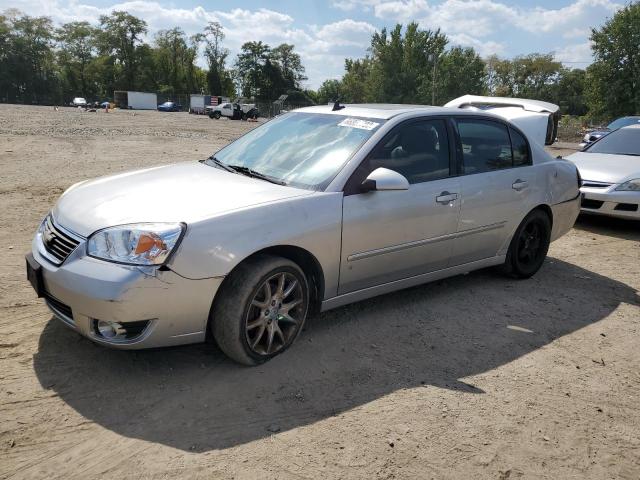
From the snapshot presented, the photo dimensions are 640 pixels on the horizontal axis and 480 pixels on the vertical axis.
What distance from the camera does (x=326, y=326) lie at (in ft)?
13.1

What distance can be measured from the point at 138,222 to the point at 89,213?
0.43 m

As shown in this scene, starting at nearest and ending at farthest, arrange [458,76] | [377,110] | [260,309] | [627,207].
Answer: [260,309] → [377,110] → [627,207] → [458,76]

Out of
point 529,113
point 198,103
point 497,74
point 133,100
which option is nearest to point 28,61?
point 133,100

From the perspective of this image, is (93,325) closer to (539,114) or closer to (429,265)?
(429,265)

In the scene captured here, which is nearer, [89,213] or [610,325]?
[89,213]

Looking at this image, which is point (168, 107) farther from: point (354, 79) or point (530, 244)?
point (530, 244)

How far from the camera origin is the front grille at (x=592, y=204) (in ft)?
24.3

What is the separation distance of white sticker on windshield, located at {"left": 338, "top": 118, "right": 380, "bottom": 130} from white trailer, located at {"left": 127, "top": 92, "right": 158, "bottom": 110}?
69651mm

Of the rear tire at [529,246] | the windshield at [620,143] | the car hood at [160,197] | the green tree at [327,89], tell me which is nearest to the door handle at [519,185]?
the rear tire at [529,246]

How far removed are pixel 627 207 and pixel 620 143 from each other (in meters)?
1.97

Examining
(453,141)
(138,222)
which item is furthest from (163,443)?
(453,141)

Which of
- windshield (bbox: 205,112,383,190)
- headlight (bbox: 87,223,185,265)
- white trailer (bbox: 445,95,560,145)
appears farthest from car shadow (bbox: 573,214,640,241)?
headlight (bbox: 87,223,185,265)

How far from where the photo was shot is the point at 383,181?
3.55m

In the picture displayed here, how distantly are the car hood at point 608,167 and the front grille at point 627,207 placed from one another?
34cm
